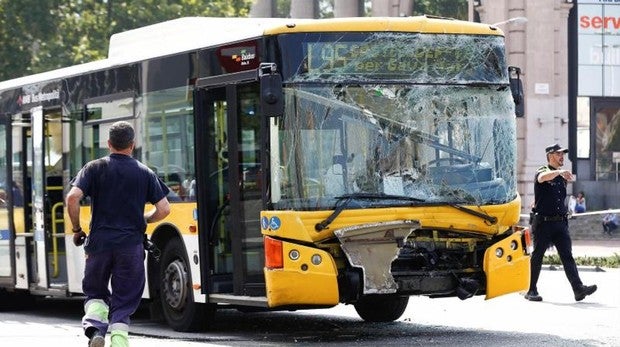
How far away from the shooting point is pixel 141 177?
35.3 feet

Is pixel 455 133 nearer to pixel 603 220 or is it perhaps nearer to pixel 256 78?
pixel 256 78

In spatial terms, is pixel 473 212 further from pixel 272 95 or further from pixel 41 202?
pixel 41 202

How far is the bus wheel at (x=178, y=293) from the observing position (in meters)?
14.6

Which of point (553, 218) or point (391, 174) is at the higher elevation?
point (391, 174)

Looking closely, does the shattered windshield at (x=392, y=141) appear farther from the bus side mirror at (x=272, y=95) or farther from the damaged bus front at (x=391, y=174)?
the bus side mirror at (x=272, y=95)

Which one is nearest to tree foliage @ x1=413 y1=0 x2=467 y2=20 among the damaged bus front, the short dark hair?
the damaged bus front

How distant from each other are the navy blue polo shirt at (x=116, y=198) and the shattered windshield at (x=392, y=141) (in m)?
2.58

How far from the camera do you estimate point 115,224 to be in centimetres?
1069

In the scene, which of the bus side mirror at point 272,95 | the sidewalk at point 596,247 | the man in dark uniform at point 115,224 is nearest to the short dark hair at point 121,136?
the man in dark uniform at point 115,224

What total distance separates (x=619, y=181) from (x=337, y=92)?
4208cm

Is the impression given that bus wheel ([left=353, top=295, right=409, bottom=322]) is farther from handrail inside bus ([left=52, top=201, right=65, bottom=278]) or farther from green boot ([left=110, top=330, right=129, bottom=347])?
green boot ([left=110, top=330, right=129, bottom=347])

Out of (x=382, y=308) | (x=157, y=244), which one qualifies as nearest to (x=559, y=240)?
(x=382, y=308)

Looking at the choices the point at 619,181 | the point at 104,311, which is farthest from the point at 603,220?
the point at 104,311

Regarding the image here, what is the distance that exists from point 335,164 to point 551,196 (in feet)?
18.1
